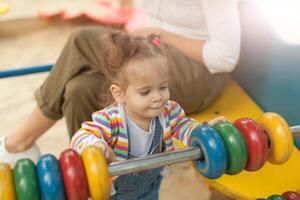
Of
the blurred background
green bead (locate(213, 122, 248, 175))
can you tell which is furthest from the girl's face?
the blurred background

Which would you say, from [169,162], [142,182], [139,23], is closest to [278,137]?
[169,162]

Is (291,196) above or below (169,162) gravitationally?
below

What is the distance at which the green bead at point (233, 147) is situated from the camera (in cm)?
70

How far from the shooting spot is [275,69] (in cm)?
120

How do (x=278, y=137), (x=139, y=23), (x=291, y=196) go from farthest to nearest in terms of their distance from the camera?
1. (x=139, y=23)
2. (x=291, y=196)
3. (x=278, y=137)

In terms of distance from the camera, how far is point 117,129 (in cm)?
81

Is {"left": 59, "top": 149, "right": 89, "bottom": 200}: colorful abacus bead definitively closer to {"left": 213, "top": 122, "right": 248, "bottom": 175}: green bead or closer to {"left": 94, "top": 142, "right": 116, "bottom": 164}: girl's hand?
{"left": 94, "top": 142, "right": 116, "bottom": 164}: girl's hand

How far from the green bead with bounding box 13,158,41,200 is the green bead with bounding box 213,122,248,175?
0.28 metres

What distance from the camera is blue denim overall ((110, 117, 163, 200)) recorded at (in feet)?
2.79

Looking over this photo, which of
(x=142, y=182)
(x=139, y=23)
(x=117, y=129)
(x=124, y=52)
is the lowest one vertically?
(x=139, y=23)

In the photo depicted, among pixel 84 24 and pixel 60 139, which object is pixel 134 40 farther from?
pixel 84 24

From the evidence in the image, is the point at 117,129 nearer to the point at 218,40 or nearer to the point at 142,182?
the point at 142,182

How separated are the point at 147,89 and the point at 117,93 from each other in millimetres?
61

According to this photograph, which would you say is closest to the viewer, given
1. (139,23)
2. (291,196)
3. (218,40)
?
(291,196)
